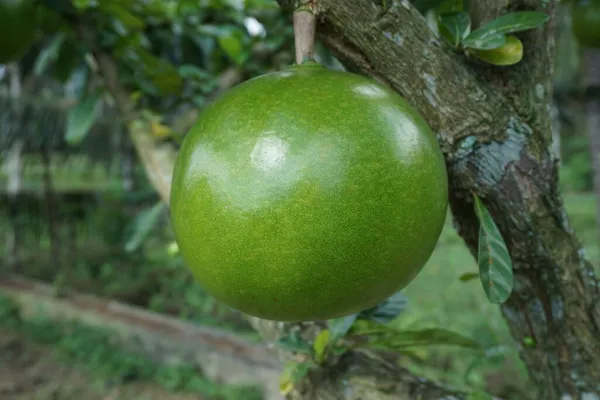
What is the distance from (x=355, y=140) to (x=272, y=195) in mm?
83

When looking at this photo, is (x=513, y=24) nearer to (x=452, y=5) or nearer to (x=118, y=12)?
(x=452, y=5)

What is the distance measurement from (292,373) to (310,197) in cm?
36

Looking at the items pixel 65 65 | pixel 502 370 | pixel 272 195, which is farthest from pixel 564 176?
pixel 272 195

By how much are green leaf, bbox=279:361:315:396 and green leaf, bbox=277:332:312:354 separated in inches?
0.7

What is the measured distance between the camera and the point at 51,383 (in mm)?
2779

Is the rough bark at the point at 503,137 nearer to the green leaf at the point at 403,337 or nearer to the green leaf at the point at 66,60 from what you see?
the green leaf at the point at 403,337

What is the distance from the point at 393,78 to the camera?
58 cm

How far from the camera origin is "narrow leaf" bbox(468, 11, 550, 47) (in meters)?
0.57

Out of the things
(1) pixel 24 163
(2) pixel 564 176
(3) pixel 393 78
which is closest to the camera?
(3) pixel 393 78

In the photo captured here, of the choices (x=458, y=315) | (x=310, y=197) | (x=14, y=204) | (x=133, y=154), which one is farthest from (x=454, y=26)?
(x=133, y=154)

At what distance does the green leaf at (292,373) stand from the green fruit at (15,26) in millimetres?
829

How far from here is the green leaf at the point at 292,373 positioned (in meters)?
0.71

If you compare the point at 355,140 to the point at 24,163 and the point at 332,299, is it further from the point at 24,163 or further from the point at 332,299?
the point at 24,163

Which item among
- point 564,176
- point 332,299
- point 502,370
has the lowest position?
point 564,176
